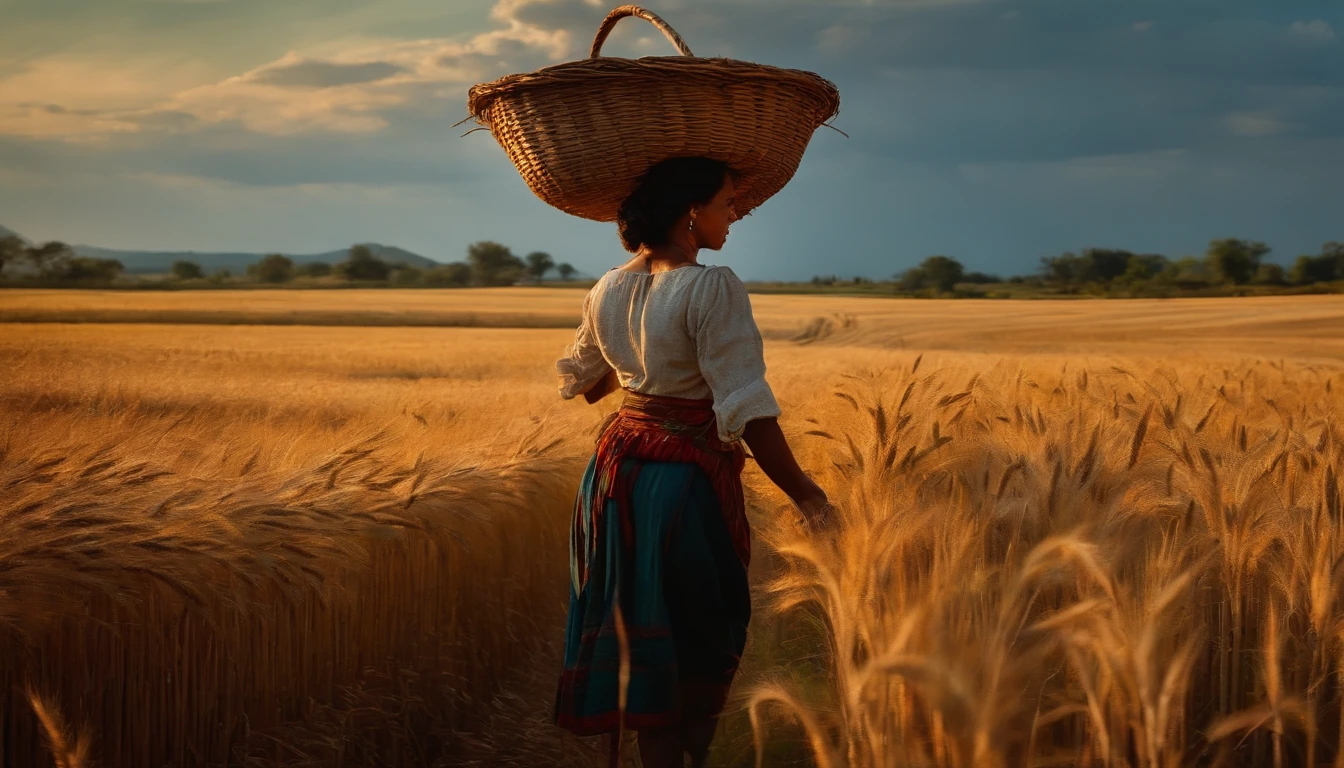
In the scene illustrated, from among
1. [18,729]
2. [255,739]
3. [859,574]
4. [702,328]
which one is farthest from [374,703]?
[859,574]

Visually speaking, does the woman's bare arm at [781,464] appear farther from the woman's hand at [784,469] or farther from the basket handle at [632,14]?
the basket handle at [632,14]

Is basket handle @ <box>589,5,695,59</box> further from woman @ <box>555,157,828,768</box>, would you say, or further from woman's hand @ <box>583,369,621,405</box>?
woman's hand @ <box>583,369,621,405</box>

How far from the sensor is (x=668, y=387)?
2.13 meters

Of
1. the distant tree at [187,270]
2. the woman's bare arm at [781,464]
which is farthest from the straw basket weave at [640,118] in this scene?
the distant tree at [187,270]

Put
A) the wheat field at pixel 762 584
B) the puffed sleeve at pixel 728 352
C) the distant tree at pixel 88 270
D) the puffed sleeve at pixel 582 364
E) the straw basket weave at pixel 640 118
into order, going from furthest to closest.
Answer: the distant tree at pixel 88 270 → the puffed sleeve at pixel 582 364 → the straw basket weave at pixel 640 118 → the puffed sleeve at pixel 728 352 → the wheat field at pixel 762 584

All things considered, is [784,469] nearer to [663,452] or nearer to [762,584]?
[663,452]

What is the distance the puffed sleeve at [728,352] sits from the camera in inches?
77.9

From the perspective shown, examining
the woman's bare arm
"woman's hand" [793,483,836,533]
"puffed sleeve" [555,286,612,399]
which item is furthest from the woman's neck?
"woman's hand" [793,483,836,533]

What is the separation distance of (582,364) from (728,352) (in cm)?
57

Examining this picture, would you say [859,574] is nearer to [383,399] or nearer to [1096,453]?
[1096,453]

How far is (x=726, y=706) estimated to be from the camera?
2.41 meters

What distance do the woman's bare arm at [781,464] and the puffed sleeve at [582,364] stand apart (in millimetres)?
541

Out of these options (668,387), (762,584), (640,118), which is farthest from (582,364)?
(762,584)

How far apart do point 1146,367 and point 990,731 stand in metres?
5.29
